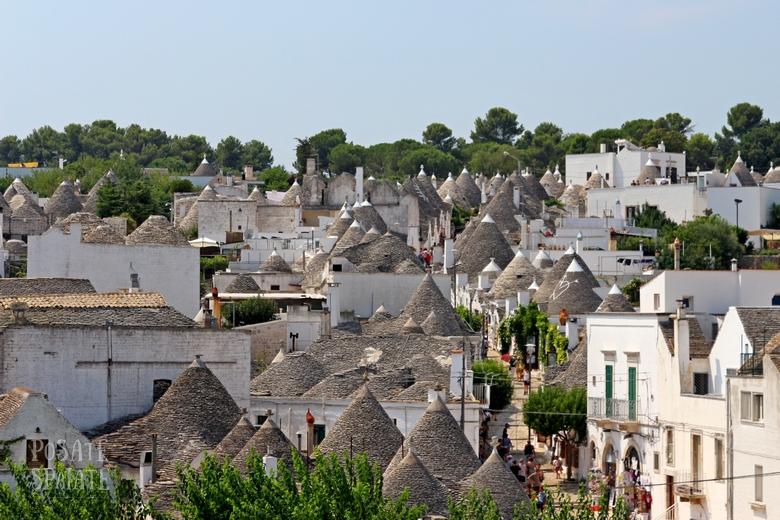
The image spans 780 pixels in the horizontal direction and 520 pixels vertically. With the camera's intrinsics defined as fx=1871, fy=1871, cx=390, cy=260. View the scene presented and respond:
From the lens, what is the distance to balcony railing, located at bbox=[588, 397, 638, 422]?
41.2 metres

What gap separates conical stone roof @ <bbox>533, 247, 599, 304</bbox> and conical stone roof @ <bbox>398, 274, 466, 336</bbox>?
4.52 metres

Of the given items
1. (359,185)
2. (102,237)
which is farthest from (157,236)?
(359,185)

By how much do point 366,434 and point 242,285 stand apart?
27.0m

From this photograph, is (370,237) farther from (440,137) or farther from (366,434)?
(440,137)

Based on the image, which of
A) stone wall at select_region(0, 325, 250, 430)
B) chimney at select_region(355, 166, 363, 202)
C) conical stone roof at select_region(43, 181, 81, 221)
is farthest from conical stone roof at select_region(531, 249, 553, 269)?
stone wall at select_region(0, 325, 250, 430)

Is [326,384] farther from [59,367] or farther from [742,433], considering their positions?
[742,433]

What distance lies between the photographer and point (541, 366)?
181ft

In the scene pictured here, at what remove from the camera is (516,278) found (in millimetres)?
66500

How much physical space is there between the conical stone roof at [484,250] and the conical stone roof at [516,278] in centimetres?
382

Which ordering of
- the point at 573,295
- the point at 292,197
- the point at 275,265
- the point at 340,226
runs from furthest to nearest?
the point at 292,197, the point at 340,226, the point at 275,265, the point at 573,295

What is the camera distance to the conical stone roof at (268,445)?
33.4m

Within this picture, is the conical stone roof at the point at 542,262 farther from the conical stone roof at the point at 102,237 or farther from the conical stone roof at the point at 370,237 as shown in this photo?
the conical stone roof at the point at 102,237

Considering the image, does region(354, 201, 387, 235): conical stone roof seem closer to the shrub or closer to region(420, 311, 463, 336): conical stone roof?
region(420, 311, 463, 336): conical stone roof

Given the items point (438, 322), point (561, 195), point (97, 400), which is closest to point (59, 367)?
point (97, 400)
